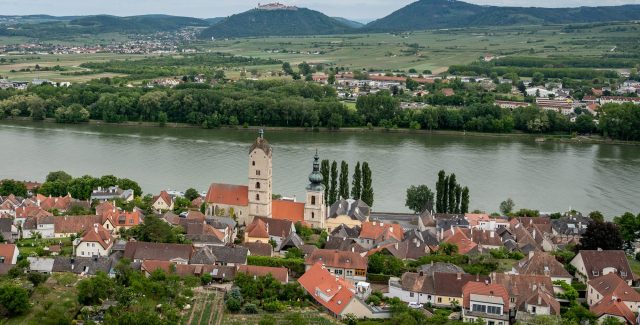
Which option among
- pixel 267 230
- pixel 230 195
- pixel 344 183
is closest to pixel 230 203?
pixel 230 195

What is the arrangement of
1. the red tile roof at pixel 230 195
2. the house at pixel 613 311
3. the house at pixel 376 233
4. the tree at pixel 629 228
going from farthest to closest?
the red tile roof at pixel 230 195 → the tree at pixel 629 228 → the house at pixel 376 233 → the house at pixel 613 311

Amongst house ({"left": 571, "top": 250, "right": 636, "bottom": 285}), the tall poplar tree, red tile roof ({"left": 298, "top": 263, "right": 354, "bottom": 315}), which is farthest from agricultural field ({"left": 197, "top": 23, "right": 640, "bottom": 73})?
red tile roof ({"left": 298, "top": 263, "right": 354, "bottom": 315})

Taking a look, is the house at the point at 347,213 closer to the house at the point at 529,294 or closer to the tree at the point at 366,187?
the tree at the point at 366,187

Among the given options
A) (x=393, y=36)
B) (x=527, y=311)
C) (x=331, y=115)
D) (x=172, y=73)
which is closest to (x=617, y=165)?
(x=331, y=115)

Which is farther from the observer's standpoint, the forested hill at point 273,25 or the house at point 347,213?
the forested hill at point 273,25

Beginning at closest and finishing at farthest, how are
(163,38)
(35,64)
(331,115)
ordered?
(331,115) → (35,64) → (163,38)

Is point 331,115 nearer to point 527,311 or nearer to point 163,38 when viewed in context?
point 527,311

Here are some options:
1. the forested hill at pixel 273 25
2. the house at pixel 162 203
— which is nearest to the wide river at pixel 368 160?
the house at pixel 162 203
